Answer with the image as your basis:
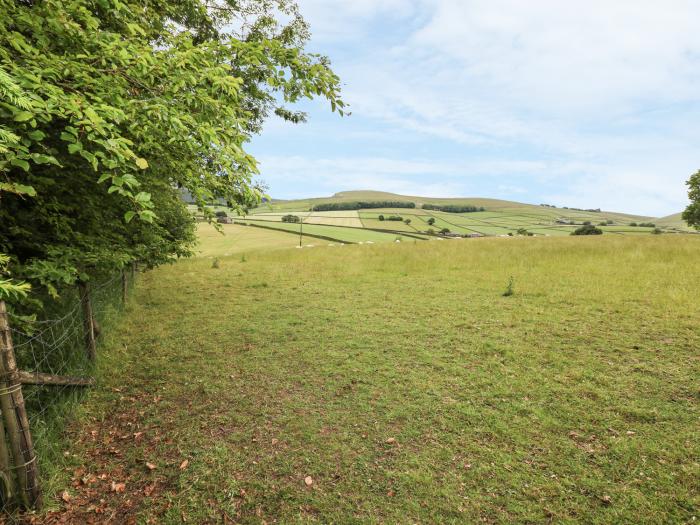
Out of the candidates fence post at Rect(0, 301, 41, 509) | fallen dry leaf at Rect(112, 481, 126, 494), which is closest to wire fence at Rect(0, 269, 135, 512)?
fence post at Rect(0, 301, 41, 509)

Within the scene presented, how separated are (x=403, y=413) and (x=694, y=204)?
202ft

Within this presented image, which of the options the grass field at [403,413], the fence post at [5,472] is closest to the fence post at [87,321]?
the grass field at [403,413]

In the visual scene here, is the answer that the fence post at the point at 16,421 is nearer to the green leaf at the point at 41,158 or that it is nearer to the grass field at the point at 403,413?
the grass field at the point at 403,413

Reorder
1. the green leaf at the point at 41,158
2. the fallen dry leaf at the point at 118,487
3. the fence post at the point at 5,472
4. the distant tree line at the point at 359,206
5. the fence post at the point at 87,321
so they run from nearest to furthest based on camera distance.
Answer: the green leaf at the point at 41,158 < the fence post at the point at 5,472 < the fallen dry leaf at the point at 118,487 < the fence post at the point at 87,321 < the distant tree line at the point at 359,206

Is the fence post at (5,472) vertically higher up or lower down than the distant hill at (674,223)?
lower down

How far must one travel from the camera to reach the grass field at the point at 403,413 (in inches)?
190

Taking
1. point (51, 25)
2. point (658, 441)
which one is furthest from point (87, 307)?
point (658, 441)

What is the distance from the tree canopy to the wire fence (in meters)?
1.13

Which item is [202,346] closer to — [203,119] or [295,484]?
[295,484]

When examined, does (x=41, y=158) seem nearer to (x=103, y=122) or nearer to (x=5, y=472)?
(x=103, y=122)

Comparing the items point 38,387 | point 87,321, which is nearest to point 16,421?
point 38,387

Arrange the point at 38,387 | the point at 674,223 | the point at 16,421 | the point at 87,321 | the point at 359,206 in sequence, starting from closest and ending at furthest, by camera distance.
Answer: the point at 16,421 → the point at 38,387 → the point at 87,321 → the point at 674,223 → the point at 359,206

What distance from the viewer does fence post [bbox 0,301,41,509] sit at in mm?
4250

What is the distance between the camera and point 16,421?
4406mm
